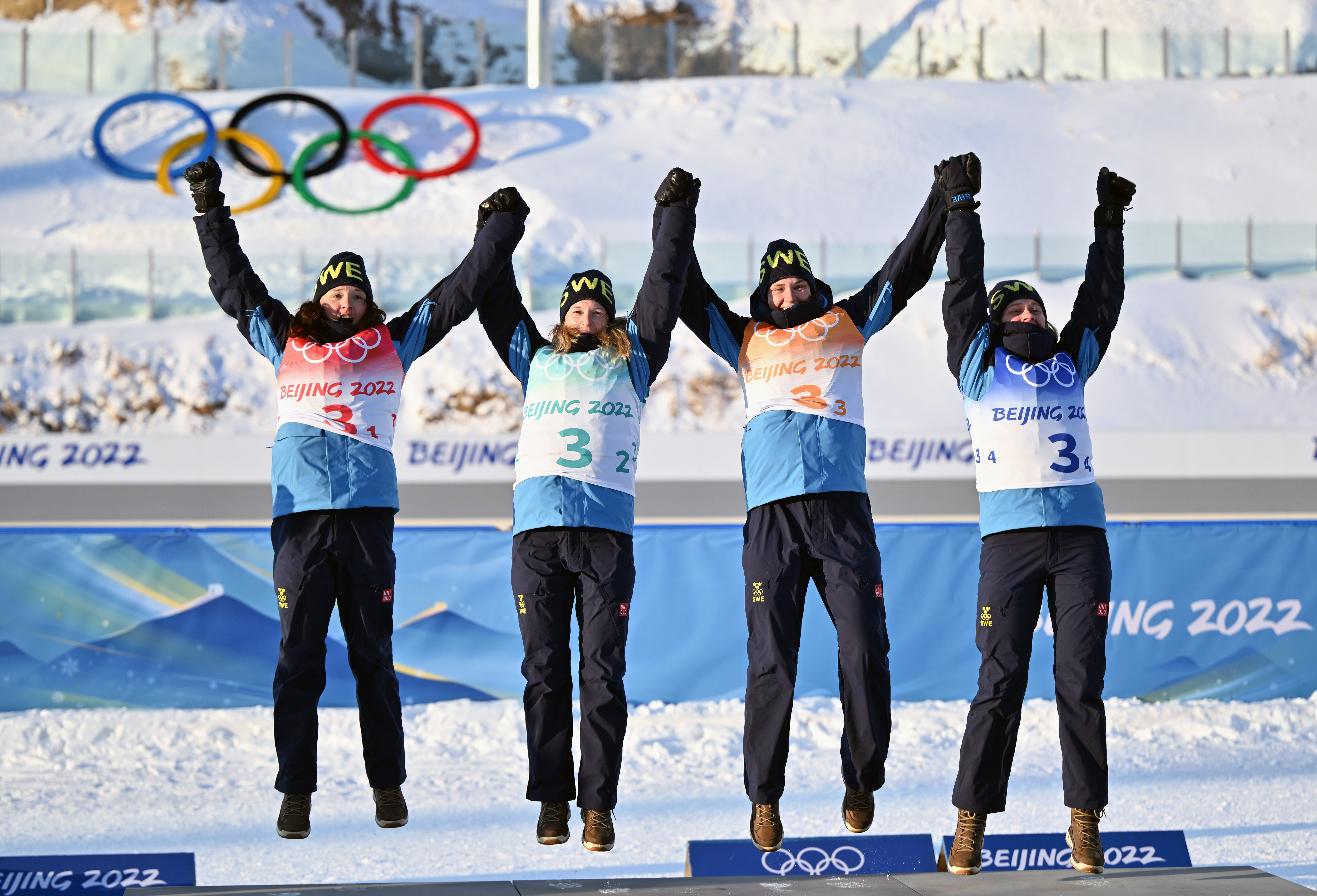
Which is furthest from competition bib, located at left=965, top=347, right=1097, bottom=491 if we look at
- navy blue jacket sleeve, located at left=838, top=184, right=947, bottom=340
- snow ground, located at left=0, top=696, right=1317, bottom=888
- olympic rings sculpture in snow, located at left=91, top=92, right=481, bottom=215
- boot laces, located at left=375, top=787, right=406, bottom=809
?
olympic rings sculpture in snow, located at left=91, top=92, right=481, bottom=215

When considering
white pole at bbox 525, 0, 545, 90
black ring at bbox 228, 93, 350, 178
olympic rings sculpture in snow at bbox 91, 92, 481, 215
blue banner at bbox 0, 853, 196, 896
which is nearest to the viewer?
blue banner at bbox 0, 853, 196, 896

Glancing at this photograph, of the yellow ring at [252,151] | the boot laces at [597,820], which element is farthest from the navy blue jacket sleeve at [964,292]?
the yellow ring at [252,151]

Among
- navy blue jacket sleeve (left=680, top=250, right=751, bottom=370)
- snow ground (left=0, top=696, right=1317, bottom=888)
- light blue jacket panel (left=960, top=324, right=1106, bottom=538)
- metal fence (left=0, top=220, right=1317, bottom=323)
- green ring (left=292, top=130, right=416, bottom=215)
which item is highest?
green ring (left=292, top=130, right=416, bottom=215)

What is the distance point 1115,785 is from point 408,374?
13620 millimetres

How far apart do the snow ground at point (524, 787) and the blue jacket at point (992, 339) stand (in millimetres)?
3246

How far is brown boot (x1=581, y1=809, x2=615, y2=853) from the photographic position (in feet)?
15.6

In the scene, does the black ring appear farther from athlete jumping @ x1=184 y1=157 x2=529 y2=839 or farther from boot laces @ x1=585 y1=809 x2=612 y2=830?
boot laces @ x1=585 y1=809 x2=612 y2=830

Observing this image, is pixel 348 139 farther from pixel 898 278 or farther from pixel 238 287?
pixel 898 278

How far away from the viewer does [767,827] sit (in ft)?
15.8

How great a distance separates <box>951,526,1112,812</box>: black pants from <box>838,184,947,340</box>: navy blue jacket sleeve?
41.6 inches

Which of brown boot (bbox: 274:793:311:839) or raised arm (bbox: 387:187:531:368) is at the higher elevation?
raised arm (bbox: 387:187:531:368)

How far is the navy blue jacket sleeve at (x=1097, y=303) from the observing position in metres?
5.22

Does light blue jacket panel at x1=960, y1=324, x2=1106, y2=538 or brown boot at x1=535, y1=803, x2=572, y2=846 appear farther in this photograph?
light blue jacket panel at x1=960, y1=324, x2=1106, y2=538

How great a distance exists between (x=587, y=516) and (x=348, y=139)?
2109 cm
